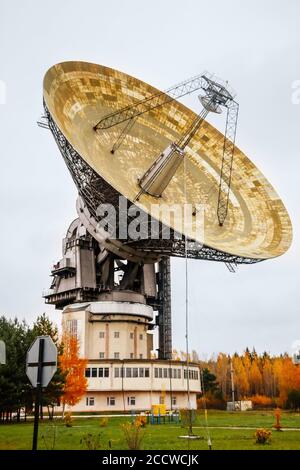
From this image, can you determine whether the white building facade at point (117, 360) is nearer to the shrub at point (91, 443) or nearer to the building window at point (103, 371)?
the building window at point (103, 371)

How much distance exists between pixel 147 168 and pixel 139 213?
6.53 meters

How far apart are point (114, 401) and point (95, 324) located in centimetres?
979

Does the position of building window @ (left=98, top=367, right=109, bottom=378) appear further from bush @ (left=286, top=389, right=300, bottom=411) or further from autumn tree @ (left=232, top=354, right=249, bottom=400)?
autumn tree @ (left=232, top=354, right=249, bottom=400)

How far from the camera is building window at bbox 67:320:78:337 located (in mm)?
65312

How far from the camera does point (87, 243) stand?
63.9 m

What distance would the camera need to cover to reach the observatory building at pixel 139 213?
154 ft

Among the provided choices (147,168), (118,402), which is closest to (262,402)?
(118,402)

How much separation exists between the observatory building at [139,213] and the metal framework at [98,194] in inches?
5.6

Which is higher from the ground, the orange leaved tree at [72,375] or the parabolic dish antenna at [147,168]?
the parabolic dish antenna at [147,168]

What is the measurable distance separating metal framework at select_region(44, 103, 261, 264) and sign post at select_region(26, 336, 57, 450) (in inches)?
1262

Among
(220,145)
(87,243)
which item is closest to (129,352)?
(87,243)

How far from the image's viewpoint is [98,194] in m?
47.6

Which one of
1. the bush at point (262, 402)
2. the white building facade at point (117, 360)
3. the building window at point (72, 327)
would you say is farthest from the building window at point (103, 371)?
the bush at point (262, 402)
